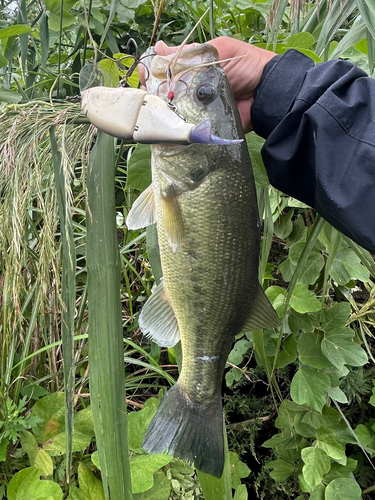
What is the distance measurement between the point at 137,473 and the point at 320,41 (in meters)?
1.44

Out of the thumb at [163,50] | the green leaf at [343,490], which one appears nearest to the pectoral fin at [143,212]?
the thumb at [163,50]

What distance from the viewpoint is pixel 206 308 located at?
1008 millimetres

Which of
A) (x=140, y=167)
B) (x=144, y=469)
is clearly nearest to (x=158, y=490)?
(x=144, y=469)

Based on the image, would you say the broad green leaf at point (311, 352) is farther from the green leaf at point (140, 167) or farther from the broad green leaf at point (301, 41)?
the broad green leaf at point (301, 41)

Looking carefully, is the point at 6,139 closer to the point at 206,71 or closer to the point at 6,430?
the point at 206,71

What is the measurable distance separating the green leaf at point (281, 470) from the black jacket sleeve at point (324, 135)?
106 centimetres

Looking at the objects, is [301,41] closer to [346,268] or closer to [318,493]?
[346,268]

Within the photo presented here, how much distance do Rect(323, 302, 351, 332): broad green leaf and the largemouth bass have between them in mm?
545

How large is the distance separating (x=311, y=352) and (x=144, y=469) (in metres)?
0.70

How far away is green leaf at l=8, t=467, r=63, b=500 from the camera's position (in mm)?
1151

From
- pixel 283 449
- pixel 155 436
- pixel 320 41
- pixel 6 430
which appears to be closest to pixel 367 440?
pixel 283 449

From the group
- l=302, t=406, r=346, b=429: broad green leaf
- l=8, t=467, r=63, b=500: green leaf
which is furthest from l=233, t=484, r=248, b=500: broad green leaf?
l=8, t=467, r=63, b=500: green leaf

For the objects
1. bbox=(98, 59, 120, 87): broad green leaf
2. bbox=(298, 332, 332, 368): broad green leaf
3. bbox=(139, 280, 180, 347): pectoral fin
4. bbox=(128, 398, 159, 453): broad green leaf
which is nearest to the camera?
bbox=(98, 59, 120, 87): broad green leaf

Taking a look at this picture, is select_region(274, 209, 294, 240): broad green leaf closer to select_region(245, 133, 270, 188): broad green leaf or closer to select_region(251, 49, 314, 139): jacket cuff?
select_region(245, 133, 270, 188): broad green leaf
